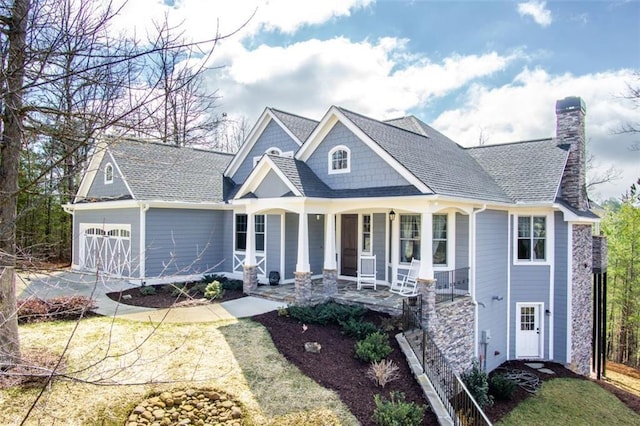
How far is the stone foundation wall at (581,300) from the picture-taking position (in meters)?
13.4

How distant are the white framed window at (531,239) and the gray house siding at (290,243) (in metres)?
8.08

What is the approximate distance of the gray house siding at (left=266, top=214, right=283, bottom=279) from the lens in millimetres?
14734

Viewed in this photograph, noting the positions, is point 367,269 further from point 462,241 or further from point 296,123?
point 296,123

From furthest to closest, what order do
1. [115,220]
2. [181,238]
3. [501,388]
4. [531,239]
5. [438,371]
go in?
[115,220] < [181,238] < [531,239] < [501,388] < [438,371]

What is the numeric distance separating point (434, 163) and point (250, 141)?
836 cm

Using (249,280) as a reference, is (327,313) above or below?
below

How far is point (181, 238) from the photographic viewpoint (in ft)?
51.0

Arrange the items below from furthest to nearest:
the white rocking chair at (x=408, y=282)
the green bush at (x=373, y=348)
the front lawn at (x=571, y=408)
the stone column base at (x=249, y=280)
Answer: the stone column base at (x=249, y=280), the white rocking chair at (x=408, y=282), the front lawn at (x=571, y=408), the green bush at (x=373, y=348)

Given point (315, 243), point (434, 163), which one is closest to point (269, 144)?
point (315, 243)

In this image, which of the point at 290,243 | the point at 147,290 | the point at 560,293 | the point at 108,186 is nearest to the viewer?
the point at 147,290

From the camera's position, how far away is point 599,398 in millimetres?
11484

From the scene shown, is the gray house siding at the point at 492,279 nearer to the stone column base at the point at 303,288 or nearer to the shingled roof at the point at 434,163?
the shingled roof at the point at 434,163

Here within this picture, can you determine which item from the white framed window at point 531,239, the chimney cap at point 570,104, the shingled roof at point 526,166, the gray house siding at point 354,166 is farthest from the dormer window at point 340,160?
the chimney cap at point 570,104

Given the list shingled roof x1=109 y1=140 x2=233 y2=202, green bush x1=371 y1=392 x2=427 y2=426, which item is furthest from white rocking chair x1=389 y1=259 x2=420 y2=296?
shingled roof x1=109 y1=140 x2=233 y2=202
